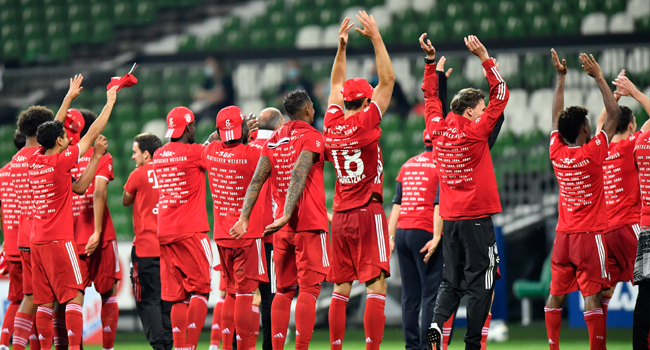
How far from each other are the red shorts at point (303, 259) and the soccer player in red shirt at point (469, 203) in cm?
109

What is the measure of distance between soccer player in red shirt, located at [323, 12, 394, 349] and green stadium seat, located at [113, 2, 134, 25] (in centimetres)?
1622

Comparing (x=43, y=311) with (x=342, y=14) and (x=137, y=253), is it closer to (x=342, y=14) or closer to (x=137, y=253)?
(x=137, y=253)

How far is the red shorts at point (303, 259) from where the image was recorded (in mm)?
6781

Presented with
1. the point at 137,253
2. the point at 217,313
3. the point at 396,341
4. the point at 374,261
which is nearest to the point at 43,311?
the point at 137,253

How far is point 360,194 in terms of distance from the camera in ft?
22.4

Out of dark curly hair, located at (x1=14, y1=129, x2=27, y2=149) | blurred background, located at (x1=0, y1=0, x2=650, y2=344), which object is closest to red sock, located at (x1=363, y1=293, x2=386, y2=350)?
dark curly hair, located at (x1=14, y1=129, x2=27, y2=149)

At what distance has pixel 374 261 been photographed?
6.73 metres

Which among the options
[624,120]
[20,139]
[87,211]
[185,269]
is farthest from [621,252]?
[20,139]

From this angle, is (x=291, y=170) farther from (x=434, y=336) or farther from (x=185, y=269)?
(x=434, y=336)

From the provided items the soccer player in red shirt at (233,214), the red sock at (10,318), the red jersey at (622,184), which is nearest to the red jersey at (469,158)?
the red jersey at (622,184)

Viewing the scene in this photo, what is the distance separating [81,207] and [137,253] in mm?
797

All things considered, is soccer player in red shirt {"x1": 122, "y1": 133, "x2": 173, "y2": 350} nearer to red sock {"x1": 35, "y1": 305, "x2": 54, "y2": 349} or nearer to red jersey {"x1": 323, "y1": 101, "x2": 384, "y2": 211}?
red sock {"x1": 35, "y1": 305, "x2": 54, "y2": 349}

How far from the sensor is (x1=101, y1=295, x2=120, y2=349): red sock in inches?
320

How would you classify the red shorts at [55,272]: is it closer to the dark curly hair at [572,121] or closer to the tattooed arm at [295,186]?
the tattooed arm at [295,186]
